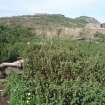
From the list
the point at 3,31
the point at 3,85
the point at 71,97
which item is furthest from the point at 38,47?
the point at 3,31

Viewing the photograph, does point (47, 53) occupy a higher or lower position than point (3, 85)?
higher

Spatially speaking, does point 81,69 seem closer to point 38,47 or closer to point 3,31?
point 38,47

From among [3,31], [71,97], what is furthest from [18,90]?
[3,31]

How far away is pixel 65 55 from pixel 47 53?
490mm

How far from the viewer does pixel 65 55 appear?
10.3 meters

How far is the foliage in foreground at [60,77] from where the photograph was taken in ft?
25.2

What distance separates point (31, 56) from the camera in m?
10.8

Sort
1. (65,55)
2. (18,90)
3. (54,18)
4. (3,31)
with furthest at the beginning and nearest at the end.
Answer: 1. (54,18)
2. (3,31)
3. (65,55)
4. (18,90)

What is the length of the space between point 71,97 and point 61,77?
1802 mm

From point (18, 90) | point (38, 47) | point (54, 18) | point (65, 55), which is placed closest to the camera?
point (18, 90)

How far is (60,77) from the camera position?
9.59 meters

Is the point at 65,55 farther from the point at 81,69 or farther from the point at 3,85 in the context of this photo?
the point at 3,85

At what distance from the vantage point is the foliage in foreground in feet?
25.2

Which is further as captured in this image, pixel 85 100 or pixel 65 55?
pixel 65 55
